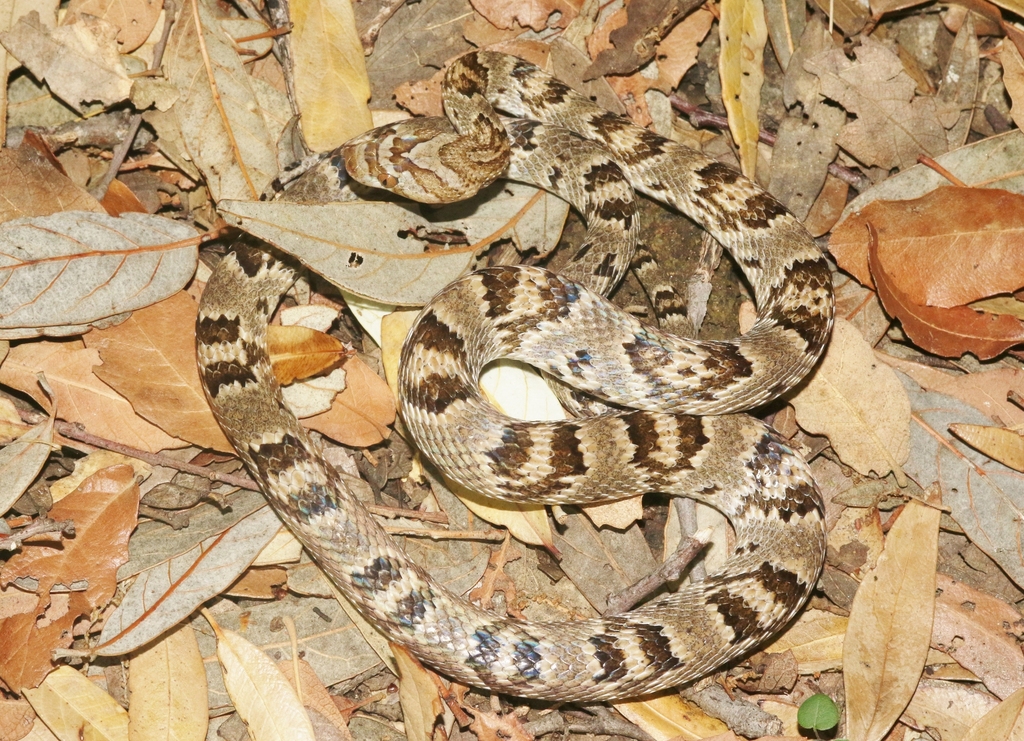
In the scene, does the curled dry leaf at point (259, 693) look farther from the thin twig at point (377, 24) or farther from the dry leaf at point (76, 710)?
the thin twig at point (377, 24)

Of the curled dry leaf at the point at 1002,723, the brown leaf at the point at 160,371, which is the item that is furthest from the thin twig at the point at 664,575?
the brown leaf at the point at 160,371

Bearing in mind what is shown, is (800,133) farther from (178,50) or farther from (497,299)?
(178,50)

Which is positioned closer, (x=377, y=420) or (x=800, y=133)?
(x=377, y=420)

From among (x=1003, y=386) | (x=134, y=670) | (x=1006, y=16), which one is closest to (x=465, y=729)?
(x=134, y=670)

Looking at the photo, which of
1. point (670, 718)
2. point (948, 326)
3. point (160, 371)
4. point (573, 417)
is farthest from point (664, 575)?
point (160, 371)

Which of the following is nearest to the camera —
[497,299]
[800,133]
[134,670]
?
[134,670]

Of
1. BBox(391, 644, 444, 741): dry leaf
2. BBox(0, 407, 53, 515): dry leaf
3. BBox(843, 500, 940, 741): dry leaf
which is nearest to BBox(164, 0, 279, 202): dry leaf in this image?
BBox(0, 407, 53, 515): dry leaf
